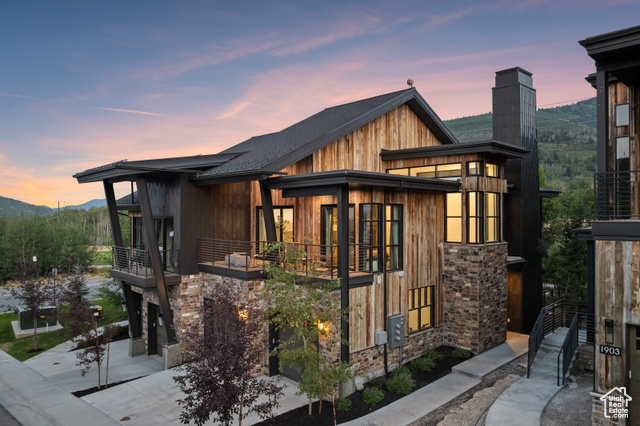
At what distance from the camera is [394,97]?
15.5 metres

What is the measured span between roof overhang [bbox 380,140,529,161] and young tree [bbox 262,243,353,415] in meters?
6.29

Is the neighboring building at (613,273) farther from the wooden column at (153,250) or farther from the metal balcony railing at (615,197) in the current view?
the wooden column at (153,250)

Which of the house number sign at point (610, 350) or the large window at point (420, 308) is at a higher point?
the house number sign at point (610, 350)

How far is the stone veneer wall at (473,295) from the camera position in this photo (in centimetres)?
1400

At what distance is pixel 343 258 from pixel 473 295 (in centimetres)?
580

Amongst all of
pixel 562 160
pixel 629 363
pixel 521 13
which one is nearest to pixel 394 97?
pixel 629 363

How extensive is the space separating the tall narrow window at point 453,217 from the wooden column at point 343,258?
542 cm

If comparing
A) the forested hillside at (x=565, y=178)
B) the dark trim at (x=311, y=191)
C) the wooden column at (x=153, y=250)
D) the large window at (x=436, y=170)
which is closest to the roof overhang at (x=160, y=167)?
the wooden column at (x=153, y=250)

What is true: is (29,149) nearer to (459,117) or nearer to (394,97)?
(394,97)

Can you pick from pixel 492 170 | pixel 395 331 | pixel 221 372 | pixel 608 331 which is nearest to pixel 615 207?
pixel 608 331

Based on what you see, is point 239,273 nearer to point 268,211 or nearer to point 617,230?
point 268,211

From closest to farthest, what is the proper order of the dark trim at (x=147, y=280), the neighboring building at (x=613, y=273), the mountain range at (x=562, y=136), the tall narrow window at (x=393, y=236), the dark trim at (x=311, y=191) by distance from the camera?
the neighboring building at (x=613, y=273) < the dark trim at (x=311, y=191) < the tall narrow window at (x=393, y=236) < the dark trim at (x=147, y=280) < the mountain range at (x=562, y=136)

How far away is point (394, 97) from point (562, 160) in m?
93.0

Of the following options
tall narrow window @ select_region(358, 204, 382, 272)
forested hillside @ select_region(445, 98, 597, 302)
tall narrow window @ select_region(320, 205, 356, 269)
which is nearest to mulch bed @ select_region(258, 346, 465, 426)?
tall narrow window @ select_region(358, 204, 382, 272)
